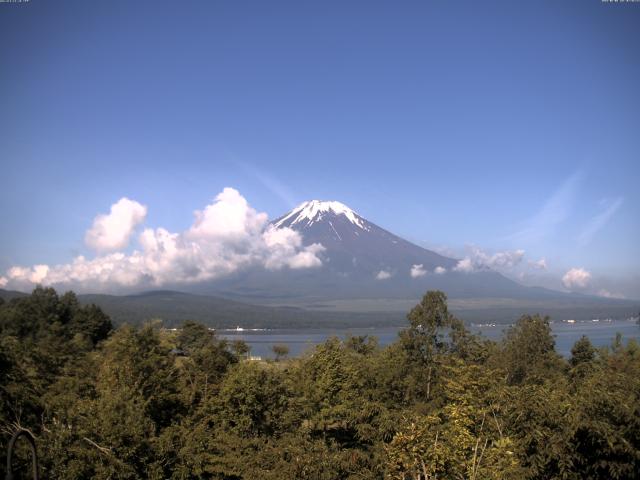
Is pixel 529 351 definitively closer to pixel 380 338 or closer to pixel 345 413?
pixel 345 413

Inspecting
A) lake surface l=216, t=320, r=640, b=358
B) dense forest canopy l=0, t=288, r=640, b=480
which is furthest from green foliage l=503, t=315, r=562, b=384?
lake surface l=216, t=320, r=640, b=358

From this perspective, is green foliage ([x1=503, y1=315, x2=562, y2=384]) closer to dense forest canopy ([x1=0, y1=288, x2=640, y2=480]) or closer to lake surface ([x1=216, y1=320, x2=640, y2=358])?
dense forest canopy ([x1=0, y1=288, x2=640, y2=480])

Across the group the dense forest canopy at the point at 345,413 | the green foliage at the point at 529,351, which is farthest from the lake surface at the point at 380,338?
the dense forest canopy at the point at 345,413

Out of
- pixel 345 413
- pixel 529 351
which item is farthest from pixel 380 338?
pixel 345 413

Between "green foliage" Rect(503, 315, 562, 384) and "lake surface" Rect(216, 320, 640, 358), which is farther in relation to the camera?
"lake surface" Rect(216, 320, 640, 358)

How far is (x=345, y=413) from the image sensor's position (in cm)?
2078

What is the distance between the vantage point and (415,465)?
10.6 m

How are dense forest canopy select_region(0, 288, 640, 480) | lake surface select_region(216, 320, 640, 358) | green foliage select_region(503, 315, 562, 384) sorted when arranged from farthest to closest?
lake surface select_region(216, 320, 640, 358)
green foliage select_region(503, 315, 562, 384)
dense forest canopy select_region(0, 288, 640, 480)

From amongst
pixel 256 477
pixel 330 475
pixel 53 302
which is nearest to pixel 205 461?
pixel 256 477

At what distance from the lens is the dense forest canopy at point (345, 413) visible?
38.0 feet

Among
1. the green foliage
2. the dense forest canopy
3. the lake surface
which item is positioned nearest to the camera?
the dense forest canopy

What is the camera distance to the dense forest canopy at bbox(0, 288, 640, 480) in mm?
11570

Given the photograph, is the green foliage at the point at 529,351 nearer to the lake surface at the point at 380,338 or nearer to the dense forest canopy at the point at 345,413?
the dense forest canopy at the point at 345,413

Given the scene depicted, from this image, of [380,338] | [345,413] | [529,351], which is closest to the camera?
[345,413]
